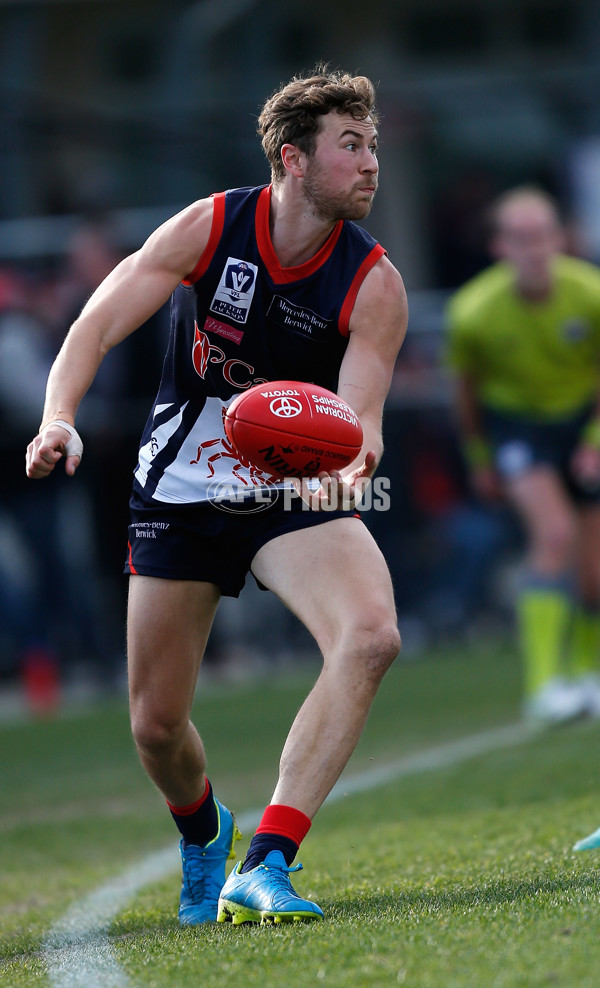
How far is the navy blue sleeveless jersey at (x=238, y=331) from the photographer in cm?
407

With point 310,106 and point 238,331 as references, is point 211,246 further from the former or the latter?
point 310,106

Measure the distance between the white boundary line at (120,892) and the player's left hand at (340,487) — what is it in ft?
4.13

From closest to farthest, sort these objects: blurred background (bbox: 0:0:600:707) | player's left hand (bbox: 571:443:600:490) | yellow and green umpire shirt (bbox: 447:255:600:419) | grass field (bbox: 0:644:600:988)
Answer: grass field (bbox: 0:644:600:988) < player's left hand (bbox: 571:443:600:490) < yellow and green umpire shirt (bbox: 447:255:600:419) < blurred background (bbox: 0:0:600:707)

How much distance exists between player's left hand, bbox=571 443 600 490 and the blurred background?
4.20 metres

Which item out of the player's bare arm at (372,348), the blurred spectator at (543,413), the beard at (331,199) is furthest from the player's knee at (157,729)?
the blurred spectator at (543,413)

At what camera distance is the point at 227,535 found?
412 centimetres

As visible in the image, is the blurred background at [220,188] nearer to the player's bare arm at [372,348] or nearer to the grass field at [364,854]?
the grass field at [364,854]

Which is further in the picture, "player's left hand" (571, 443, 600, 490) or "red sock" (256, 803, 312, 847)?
"player's left hand" (571, 443, 600, 490)

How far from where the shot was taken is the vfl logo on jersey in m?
4.07

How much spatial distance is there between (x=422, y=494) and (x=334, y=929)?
395 inches

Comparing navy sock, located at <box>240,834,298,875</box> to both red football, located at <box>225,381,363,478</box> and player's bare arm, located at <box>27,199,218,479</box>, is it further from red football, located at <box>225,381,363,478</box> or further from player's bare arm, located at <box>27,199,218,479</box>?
player's bare arm, located at <box>27,199,218,479</box>

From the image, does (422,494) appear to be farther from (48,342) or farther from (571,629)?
(571,629)

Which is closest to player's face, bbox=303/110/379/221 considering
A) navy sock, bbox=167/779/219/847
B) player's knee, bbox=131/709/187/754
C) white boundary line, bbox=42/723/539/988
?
player's knee, bbox=131/709/187/754

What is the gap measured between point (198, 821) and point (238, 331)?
57.0 inches
